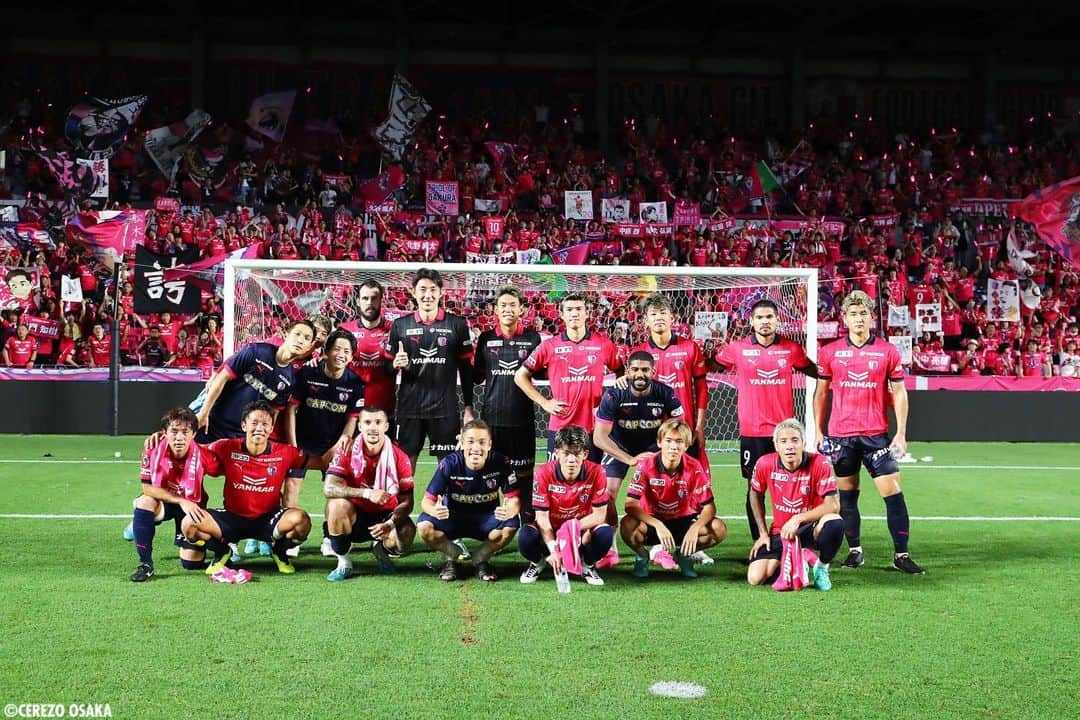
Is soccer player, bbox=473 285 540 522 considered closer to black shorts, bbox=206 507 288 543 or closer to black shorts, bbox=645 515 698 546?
black shorts, bbox=645 515 698 546

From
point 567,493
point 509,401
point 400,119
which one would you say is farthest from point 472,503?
point 400,119

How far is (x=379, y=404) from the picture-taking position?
727 centimetres

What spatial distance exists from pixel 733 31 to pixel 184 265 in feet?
53.2

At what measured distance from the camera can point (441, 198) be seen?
19.5 metres

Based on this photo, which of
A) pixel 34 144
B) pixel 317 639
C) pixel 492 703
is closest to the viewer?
pixel 492 703

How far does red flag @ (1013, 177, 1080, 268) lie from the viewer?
1936 cm

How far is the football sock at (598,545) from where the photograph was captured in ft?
19.1

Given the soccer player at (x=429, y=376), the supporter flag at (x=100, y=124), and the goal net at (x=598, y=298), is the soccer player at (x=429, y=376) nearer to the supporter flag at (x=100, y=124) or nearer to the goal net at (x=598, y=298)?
the goal net at (x=598, y=298)

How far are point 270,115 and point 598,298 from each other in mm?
12735

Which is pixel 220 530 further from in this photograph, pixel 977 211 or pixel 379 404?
pixel 977 211

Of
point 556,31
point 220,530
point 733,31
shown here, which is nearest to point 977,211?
point 733,31

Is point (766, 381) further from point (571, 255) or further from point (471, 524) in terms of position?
point (571, 255)

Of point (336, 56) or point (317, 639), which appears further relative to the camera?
point (336, 56)

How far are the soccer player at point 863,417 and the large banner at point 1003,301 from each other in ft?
41.3
